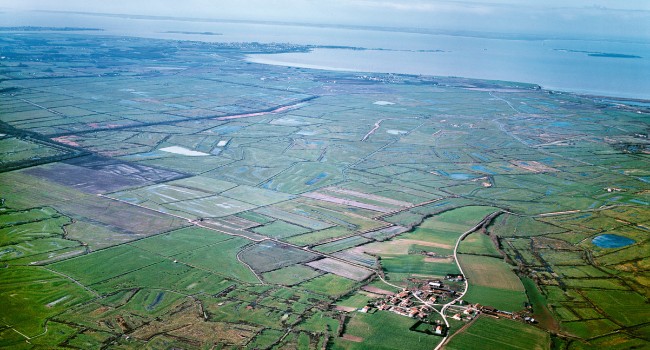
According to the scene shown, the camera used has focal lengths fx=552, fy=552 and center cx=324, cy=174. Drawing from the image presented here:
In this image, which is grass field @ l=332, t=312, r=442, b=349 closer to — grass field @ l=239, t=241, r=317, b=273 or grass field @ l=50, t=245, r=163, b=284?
grass field @ l=239, t=241, r=317, b=273

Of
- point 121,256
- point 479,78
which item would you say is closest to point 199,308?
point 121,256

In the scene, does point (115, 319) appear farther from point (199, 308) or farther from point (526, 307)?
point (526, 307)

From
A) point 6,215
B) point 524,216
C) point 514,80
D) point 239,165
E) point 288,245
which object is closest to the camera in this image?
point 288,245

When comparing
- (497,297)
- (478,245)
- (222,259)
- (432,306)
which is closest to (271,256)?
(222,259)

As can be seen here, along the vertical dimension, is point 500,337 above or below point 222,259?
above

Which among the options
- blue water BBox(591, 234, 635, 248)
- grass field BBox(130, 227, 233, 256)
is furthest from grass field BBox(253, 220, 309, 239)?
blue water BBox(591, 234, 635, 248)

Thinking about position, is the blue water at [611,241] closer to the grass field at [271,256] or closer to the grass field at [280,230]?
the grass field at [271,256]

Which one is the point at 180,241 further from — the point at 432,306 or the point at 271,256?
the point at 432,306
